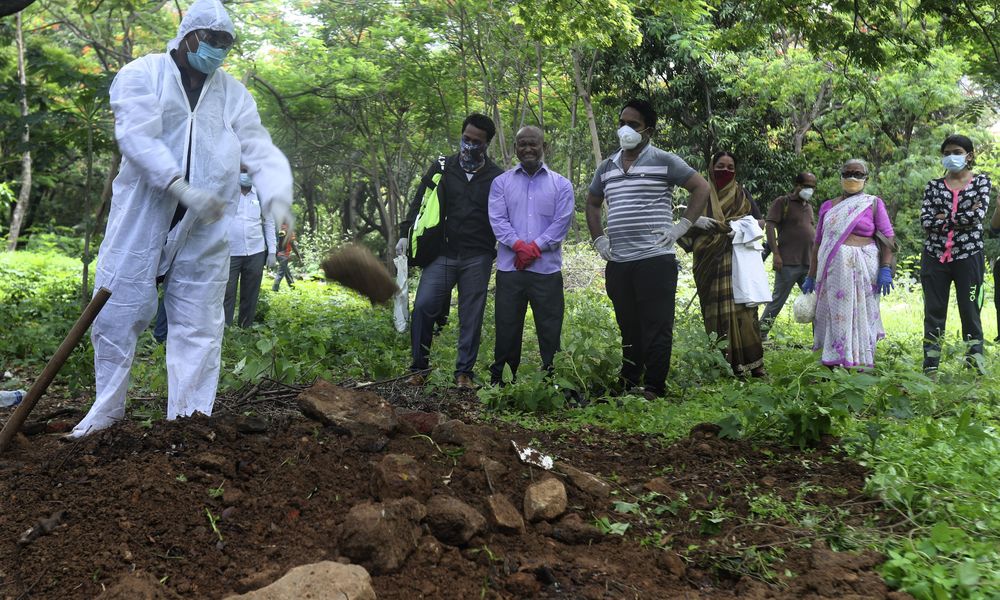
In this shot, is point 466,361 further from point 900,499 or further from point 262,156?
point 900,499

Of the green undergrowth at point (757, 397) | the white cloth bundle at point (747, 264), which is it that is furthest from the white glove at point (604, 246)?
the white cloth bundle at point (747, 264)

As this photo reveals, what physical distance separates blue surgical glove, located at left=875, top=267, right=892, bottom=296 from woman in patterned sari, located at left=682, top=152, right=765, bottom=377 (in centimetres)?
92

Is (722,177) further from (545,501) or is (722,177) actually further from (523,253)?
(545,501)

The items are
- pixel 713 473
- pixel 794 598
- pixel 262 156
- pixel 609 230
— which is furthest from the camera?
pixel 609 230

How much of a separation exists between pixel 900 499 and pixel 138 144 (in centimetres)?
332

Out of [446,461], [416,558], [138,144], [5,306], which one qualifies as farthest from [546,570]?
[5,306]

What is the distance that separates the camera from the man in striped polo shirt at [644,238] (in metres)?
5.99

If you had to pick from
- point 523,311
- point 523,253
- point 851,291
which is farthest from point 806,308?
point 523,253

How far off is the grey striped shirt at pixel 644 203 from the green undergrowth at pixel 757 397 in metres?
0.72

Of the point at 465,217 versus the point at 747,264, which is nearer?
the point at 465,217

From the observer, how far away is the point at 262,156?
422 cm

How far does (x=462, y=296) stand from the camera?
6.55 metres

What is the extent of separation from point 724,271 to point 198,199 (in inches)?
177

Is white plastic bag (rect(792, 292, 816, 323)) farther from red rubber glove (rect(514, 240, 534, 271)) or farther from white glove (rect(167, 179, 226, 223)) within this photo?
white glove (rect(167, 179, 226, 223))
